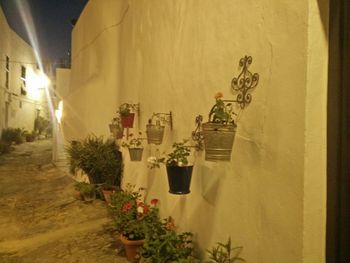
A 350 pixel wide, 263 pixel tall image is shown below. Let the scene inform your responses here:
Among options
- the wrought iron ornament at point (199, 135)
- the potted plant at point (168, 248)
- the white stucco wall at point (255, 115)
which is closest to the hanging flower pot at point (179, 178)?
the white stucco wall at point (255, 115)

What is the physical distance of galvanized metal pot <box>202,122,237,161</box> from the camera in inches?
72.6

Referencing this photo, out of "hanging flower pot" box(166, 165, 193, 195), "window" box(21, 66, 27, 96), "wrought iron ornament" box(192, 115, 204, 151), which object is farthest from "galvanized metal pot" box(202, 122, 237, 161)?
"window" box(21, 66, 27, 96)

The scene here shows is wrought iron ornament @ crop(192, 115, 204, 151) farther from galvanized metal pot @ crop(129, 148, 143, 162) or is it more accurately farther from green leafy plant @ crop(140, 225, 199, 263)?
galvanized metal pot @ crop(129, 148, 143, 162)

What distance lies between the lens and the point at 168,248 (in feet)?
8.87

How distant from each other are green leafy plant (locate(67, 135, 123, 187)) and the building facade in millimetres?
11225

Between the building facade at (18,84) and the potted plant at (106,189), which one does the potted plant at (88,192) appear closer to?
the potted plant at (106,189)

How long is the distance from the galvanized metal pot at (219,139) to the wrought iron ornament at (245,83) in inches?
10.4

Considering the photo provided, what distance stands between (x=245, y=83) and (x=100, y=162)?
14.9ft

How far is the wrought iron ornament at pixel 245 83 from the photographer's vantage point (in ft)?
6.37

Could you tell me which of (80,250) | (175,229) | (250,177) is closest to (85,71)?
(80,250)

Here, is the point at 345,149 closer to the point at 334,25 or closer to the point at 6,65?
the point at 334,25

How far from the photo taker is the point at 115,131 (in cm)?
516

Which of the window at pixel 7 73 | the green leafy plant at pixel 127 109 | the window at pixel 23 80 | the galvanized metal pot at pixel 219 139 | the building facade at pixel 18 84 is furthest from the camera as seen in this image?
the window at pixel 23 80

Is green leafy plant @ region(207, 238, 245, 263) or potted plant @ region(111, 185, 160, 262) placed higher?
green leafy plant @ region(207, 238, 245, 263)
